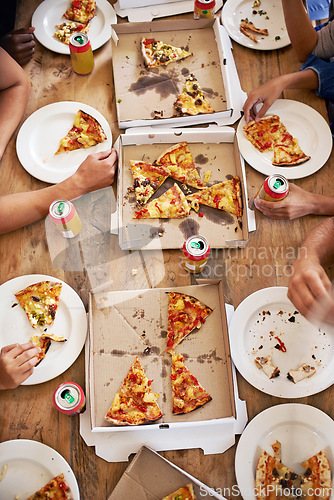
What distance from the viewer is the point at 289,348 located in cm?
183

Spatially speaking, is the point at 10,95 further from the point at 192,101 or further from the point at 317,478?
the point at 317,478

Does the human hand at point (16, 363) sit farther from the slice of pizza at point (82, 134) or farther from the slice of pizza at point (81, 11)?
the slice of pizza at point (81, 11)

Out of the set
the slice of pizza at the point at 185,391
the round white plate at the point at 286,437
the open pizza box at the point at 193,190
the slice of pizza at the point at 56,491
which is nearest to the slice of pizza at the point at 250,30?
the open pizza box at the point at 193,190

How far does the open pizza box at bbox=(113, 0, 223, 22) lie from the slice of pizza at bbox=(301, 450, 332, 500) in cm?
225

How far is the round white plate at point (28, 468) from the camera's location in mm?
1643

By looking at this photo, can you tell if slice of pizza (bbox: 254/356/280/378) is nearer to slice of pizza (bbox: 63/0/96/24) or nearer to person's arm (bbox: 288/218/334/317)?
person's arm (bbox: 288/218/334/317)

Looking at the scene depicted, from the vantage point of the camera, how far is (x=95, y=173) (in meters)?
2.06

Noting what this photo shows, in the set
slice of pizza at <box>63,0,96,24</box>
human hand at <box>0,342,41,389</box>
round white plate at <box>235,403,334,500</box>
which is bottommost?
round white plate at <box>235,403,334,500</box>

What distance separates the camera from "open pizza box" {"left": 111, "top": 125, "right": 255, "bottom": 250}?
6.53ft

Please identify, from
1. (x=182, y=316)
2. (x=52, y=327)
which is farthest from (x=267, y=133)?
(x=52, y=327)

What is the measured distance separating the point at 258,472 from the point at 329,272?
863 millimetres

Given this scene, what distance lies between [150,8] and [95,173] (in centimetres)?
109

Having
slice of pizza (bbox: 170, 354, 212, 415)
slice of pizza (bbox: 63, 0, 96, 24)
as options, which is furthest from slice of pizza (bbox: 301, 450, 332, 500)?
slice of pizza (bbox: 63, 0, 96, 24)

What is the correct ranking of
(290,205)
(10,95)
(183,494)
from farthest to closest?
(10,95)
(290,205)
(183,494)
